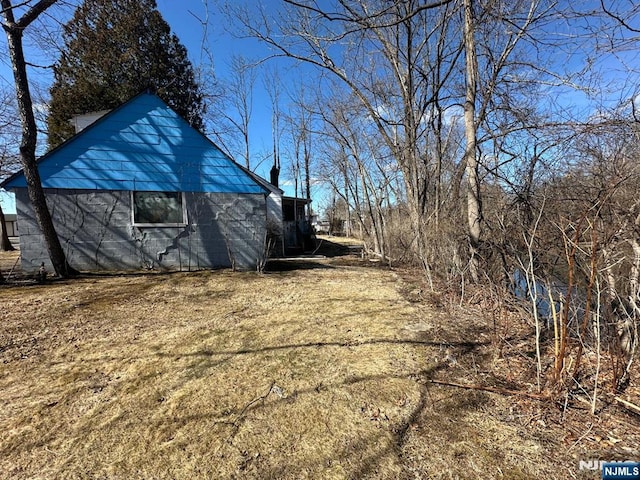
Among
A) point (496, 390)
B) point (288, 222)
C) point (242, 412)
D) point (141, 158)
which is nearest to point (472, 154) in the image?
point (496, 390)

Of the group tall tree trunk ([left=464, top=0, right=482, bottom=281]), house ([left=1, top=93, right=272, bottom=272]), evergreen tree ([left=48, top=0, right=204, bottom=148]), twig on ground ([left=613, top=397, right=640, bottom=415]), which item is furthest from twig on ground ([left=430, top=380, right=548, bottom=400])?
evergreen tree ([left=48, top=0, right=204, bottom=148])

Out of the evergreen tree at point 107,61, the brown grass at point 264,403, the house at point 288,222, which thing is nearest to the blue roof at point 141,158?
the brown grass at point 264,403

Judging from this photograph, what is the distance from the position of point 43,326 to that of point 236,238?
16.0 ft

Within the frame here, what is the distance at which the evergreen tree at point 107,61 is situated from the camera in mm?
15102

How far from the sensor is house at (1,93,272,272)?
23.6ft

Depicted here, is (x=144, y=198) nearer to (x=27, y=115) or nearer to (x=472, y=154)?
(x=27, y=115)

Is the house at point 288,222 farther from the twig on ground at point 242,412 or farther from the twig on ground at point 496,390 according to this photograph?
the twig on ground at point 496,390

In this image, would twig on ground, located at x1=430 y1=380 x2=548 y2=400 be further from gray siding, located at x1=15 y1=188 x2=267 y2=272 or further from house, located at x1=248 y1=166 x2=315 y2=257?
house, located at x1=248 y1=166 x2=315 y2=257

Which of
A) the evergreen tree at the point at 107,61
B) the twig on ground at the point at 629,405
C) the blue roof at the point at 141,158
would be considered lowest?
the twig on ground at the point at 629,405

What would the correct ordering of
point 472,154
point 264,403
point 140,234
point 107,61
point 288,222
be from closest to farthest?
1. point 264,403
2. point 472,154
3. point 140,234
4. point 107,61
5. point 288,222

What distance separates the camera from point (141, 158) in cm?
764

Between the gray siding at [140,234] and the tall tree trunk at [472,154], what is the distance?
5499mm

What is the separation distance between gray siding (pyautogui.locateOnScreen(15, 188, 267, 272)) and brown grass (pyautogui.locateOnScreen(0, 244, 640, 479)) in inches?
124

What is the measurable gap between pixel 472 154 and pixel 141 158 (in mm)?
7837
